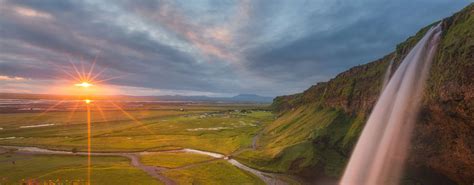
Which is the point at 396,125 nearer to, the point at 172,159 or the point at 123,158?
the point at 172,159

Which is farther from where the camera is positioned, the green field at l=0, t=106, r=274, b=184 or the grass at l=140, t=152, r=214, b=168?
the grass at l=140, t=152, r=214, b=168

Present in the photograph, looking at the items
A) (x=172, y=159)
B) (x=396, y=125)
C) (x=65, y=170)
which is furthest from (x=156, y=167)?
(x=396, y=125)

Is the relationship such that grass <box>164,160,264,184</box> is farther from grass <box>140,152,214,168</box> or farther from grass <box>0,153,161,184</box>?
grass <box>140,152,214,168</box>

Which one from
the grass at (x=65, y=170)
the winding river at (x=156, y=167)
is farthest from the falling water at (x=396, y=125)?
the grass at (x=65, y=170)

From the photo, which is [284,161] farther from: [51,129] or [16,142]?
[51,129]

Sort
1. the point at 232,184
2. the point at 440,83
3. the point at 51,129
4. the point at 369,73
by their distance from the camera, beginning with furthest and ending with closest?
the point at 51,129 < the point at 369,73 < the point at 232,184 < the point at 440,83

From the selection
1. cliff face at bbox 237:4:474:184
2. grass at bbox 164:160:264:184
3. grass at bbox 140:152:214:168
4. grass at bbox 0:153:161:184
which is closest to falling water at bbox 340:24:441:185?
cliff face at bbox 237:4:474:184

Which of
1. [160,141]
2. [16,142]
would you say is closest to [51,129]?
[16,142]

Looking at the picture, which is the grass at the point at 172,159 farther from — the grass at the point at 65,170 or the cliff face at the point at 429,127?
the cliff face at the point at 429,127

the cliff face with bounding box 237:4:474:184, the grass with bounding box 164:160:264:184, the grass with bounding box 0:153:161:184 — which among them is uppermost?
the cliff face with bounding box 237:4:474:184
